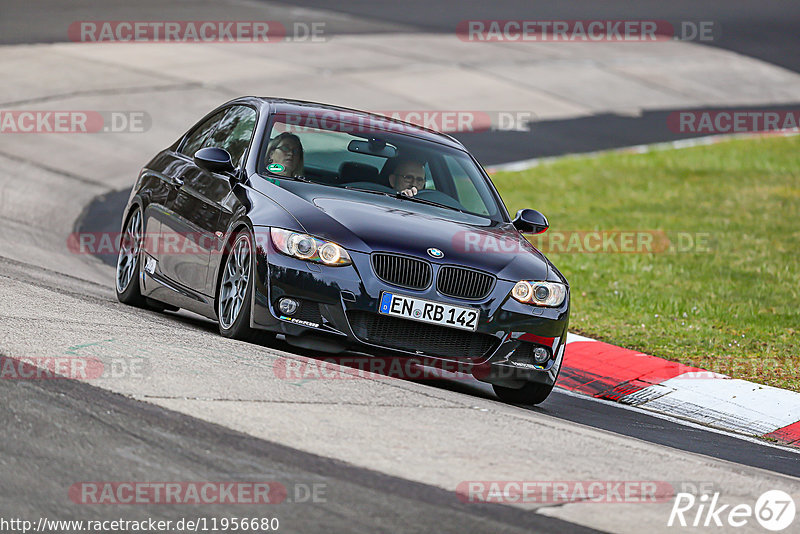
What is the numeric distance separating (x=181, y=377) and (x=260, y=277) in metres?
1.25

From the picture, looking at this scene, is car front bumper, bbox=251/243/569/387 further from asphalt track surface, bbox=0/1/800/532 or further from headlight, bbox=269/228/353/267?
asphalt track surface, bbox=0/1/800/532

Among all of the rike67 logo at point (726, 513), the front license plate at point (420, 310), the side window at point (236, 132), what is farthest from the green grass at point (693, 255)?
the rike67 logo at point (726, 513)

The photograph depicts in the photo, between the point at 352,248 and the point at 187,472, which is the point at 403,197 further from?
the point at 187,472

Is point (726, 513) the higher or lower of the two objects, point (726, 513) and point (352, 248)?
the lower

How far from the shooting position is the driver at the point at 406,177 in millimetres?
8922

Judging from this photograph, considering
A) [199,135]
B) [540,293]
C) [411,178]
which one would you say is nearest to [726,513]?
[540,293]

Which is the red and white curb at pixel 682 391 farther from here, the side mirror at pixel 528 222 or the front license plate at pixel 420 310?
the front license plate at pixel 420 310

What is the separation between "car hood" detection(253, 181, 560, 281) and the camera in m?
7.74

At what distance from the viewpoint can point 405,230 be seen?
7.95 meters

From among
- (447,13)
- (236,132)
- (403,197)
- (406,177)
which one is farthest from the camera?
(447,13)

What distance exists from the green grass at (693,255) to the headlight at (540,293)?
2.55 metres

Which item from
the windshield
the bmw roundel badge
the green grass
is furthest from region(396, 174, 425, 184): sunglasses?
the green grass

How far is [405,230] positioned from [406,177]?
43.3 inches

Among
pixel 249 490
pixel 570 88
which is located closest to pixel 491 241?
pixel 249 490
